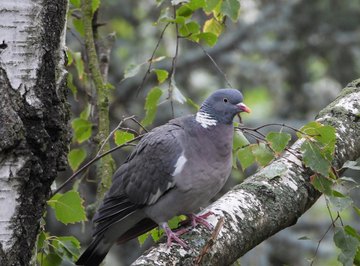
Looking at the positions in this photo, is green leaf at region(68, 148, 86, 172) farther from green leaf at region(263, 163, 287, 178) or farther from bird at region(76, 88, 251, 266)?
green leaf at region(263, 163, 287, 178)

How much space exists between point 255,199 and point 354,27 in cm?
399

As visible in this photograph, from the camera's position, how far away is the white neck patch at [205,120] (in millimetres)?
3367

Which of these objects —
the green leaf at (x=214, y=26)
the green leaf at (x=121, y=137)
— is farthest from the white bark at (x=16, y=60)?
the green leaf at (x=214, y=26)

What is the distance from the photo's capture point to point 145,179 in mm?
3258

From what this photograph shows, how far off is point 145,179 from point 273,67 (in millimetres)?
3644

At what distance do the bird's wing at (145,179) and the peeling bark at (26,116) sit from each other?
3.38ft

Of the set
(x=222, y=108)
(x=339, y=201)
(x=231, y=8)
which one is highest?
(x=231, y=8)

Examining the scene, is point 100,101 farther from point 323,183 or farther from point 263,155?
point 323,183

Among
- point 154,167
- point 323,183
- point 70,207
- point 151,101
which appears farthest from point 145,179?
point 323,183

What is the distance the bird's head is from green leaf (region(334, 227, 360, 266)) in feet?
2.91

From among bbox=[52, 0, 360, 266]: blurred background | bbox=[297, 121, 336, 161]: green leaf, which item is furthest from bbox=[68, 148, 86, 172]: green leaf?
bbox=[52, 0, 360, 266]: blurred background

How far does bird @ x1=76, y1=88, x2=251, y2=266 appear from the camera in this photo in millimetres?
3193

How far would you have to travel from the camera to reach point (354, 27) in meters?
6.42

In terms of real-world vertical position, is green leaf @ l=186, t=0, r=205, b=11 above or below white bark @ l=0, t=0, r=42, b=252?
above
